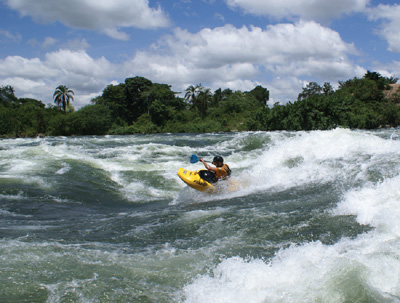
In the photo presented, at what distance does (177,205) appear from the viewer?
6.98m

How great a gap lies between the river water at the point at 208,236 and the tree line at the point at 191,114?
22.9 meters

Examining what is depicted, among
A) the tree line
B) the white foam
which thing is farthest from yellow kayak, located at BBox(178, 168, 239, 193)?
the tree line

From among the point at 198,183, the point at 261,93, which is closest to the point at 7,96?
the point at 261,93

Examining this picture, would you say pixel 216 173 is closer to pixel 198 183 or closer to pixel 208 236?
pixel 198 183

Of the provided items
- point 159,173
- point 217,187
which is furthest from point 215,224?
point 159,173

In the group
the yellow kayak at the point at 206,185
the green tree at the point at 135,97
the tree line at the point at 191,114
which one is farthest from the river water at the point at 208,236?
the green tree at the point at 135,97

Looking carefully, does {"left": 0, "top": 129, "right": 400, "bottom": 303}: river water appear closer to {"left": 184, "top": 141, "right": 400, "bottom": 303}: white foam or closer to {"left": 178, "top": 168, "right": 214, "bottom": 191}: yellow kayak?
{"left": 184, "top": 141, "right": 400, "bottom": 303}: white foam

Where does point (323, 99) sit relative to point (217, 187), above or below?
above

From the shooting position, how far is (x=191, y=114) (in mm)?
50594

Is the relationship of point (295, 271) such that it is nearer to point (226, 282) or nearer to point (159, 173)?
point (226, 282)

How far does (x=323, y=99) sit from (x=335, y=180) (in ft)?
82.5

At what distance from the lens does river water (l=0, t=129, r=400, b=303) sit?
3.09 meters

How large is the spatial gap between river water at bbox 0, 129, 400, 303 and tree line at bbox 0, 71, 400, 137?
903 inches

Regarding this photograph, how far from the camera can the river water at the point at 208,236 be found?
3090 mm
